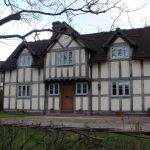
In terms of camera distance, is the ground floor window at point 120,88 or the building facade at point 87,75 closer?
the building facade at point 87,75

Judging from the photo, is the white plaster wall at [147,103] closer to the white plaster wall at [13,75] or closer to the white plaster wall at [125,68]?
Answer: the white plaster wall at [125,68]

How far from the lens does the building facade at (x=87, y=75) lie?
26.1 metres

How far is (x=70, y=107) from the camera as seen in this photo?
28.7 meters

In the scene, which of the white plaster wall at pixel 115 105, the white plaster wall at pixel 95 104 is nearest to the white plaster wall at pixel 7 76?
the white plaster wall at pixel 95 104

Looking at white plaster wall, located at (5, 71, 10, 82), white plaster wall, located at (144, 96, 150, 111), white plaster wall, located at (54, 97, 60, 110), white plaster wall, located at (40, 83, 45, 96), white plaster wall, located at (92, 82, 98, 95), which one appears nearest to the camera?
white plaster wall, located at (144, 96, 150, 111)

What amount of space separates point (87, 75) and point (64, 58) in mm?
2661

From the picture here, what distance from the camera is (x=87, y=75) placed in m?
27.4

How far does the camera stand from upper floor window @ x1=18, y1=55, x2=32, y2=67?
31.3m

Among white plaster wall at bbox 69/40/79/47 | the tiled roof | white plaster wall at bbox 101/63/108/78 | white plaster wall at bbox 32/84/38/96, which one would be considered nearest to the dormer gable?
the tiled roof

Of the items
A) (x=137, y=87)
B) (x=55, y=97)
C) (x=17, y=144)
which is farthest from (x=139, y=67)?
(x=17, y=144)

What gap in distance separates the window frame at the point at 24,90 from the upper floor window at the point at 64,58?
165 inches

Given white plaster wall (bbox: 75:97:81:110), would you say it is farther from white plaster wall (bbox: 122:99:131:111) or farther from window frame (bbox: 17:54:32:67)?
window frame (bbox: 17:54:32:67)

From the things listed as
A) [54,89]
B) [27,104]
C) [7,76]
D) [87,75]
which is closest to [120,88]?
[87,75]

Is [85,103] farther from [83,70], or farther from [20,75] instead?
[20,75]
